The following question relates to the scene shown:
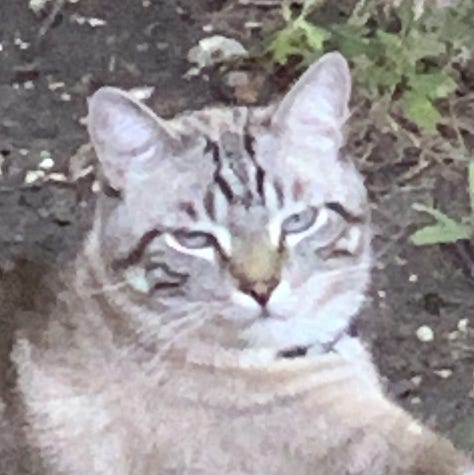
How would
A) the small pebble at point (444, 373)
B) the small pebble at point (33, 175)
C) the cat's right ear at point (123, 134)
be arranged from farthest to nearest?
the small pebble at point (33, 175)
the small pebble at point (444, 373)
the cat's right ear at point (123, 134)

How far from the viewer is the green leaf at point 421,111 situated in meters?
2.64

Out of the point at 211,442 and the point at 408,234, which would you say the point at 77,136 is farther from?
the point at 211,442

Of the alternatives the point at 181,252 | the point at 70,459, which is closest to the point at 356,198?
the point at 181,252

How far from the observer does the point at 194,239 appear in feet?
5.82

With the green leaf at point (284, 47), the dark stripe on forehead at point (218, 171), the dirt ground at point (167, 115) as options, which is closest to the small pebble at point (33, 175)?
the dirt ground at point (167, 115)

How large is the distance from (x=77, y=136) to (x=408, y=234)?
0.60 metres

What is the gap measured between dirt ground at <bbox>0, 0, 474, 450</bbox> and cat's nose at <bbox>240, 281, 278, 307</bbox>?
1.05 ft

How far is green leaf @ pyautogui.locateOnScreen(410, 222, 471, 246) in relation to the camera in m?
2.43

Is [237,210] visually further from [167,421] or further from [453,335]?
[453,335]

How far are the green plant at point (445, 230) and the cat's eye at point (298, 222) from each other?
68 cm

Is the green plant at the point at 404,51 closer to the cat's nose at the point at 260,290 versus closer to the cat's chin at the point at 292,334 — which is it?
the cat's chin at the point at 292,334

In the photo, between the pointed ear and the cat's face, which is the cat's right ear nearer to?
the cat's face

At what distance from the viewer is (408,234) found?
2.48m

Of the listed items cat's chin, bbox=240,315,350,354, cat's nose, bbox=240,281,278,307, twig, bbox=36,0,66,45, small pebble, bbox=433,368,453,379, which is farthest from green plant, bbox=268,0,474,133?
cat's nose, bbox=240,281,278,307
